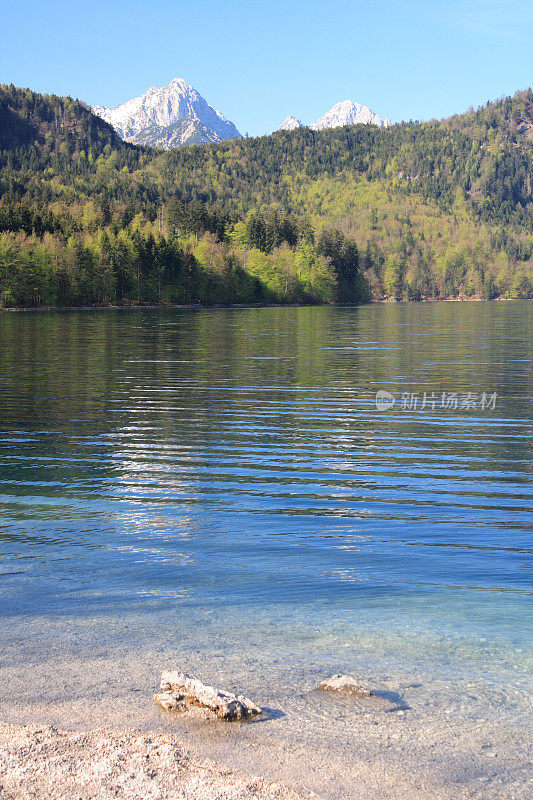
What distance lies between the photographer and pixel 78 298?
6388 inches

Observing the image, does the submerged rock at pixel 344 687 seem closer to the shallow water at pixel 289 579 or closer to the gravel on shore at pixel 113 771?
the shallow water at pixel 289 579

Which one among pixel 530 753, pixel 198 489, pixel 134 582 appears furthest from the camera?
pixel 198 489

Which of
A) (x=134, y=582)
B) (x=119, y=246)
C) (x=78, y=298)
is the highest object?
(x=119, y=246)

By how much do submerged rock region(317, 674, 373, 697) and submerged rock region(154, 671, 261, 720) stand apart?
2.77 ft

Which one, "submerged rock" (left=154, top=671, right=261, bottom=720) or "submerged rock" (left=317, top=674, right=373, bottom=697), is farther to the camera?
"submerged rock" (left=317, top=674, right=373, bottom=697)

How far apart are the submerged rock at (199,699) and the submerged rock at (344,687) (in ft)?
2.77

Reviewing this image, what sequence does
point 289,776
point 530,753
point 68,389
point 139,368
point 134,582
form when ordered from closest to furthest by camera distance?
point 289,776 < point 530,753 < point 134,582 < point 68,389 < point 139,368

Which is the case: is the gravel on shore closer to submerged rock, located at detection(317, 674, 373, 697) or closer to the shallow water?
the shallow water

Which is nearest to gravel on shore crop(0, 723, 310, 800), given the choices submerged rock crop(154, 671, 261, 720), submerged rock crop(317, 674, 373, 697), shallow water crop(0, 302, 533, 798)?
shallow water crop(0, 302, 533, 798)

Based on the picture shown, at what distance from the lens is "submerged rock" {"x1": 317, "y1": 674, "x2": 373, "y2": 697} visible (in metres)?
6.65

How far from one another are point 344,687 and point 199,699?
148 cm

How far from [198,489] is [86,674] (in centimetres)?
886

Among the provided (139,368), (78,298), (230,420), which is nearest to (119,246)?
(78,298)

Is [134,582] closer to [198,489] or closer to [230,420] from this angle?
[198,489]
